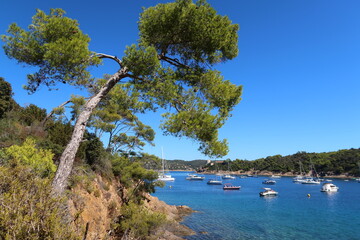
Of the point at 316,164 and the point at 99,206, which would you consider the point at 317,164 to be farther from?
the point at 99,206

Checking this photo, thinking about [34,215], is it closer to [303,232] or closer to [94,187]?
[94,187]

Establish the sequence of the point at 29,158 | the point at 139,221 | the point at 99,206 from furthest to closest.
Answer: the point at 139,221 < the point at 99,206 < the point at 29,158

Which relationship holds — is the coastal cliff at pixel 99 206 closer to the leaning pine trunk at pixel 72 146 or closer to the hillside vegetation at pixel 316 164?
the leaning pine trunk at pixel 72 146

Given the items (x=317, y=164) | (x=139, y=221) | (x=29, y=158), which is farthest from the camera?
(x=317, y=164)

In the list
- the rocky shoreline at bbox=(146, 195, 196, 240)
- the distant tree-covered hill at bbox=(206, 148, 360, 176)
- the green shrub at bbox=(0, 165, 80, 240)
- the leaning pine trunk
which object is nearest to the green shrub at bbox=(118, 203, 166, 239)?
the rocky shoreline at bbox=(146, 195, 196, 240)

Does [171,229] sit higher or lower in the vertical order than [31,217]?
lower

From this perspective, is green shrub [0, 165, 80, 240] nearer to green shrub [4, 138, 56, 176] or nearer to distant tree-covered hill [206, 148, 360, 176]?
green shrub [4, 138, 56, 176]

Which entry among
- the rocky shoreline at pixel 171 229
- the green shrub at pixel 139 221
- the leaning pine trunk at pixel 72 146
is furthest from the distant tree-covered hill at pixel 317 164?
the leaning pine trunk at pixel 72 146

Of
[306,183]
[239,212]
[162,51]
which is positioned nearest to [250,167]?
[306,183]

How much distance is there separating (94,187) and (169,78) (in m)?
9.84

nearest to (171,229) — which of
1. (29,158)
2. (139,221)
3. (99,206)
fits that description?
→ (139,221)

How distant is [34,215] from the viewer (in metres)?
3.24

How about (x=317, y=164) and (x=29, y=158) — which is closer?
(x=29, y=158)

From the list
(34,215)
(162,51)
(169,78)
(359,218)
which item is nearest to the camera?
(34,215)
